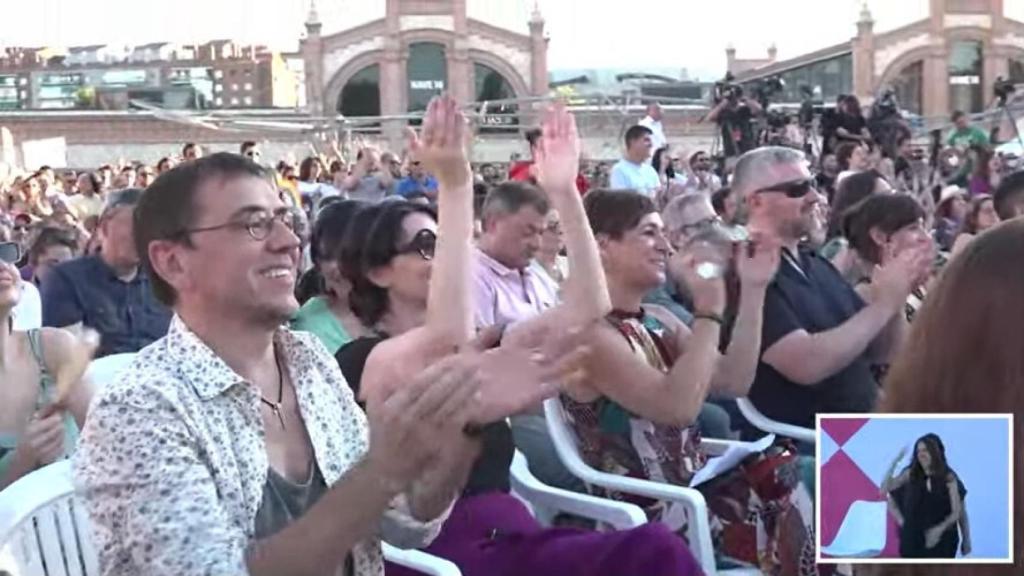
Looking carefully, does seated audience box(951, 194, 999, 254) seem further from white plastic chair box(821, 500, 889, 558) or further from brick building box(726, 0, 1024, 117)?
brick building box(726, 0, 1024, 117)

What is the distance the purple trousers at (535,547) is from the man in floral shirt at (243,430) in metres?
0.44

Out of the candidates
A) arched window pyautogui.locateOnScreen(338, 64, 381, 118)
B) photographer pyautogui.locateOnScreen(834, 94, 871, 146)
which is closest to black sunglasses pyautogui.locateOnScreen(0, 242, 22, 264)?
photographer pyautogui.locateOnScreen(834, 94, 871, 146)

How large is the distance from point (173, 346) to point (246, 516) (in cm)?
30

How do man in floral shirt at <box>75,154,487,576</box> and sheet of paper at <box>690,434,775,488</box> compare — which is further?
sheet of paper at <box>690,434,775,488</box>

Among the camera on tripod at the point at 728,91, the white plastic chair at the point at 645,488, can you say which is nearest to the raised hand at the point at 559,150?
the white plastic chair at the point at 645,488

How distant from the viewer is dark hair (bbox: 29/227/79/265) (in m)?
6.80

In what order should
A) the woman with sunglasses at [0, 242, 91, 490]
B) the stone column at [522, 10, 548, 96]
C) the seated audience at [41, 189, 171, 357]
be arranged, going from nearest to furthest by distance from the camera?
the woman with sunglasses at [0, 242, 91, 490] < the seated audience at [41, 189, 171, 357] < the stone column at [522, 10, 548, 96]

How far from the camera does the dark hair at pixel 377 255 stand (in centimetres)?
372

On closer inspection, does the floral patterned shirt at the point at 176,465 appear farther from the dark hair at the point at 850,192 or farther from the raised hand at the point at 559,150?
the dark hair at the point at 850,192

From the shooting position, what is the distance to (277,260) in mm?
2391

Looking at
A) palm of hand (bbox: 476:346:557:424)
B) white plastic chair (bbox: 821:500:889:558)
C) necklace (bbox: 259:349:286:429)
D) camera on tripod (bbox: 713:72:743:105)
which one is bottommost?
white plastic chair (bbox: 821:500:889:558)

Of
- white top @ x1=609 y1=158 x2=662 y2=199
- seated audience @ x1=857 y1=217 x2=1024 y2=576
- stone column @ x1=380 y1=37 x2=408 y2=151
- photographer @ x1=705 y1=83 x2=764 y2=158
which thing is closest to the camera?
seated audience @ x1=857 y1=217 x2=1024 y2=576

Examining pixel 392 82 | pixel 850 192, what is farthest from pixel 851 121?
pixel 392 82

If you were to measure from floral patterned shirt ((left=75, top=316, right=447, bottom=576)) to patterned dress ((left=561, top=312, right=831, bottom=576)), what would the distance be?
1521 millimetres
